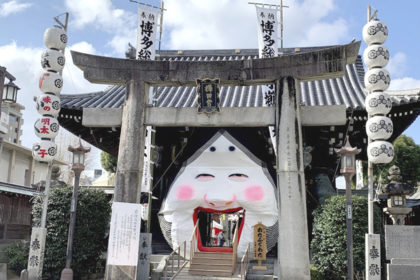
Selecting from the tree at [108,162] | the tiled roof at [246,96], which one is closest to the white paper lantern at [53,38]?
the tiled roof at [246,96]

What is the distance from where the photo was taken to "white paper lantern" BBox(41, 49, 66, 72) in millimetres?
10086

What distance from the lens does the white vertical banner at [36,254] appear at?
9.37 m

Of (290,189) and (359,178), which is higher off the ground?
(359,178)

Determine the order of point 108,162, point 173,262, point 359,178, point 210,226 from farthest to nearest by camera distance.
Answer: point 108,162, point 359,178, point 210,226, point 173,262

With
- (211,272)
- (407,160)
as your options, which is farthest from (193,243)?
(407,160)

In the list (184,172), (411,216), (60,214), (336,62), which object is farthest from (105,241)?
(411,216)

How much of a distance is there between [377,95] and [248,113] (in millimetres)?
2914

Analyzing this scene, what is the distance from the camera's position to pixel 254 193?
1108 centimetres

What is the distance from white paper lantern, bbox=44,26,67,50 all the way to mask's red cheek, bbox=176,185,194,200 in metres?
4.98

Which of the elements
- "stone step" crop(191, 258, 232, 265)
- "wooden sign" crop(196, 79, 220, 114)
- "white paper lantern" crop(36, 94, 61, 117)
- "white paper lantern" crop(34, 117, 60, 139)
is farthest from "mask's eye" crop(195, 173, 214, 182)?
"white paper lantern" crop(36, 94, 61, 117)

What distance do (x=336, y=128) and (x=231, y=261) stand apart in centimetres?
510

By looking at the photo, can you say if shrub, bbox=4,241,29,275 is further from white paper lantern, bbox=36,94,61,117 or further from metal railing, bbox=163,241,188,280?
white paper lantern, bbox=36,94,61,117

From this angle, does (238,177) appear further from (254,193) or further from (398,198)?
(398,198)

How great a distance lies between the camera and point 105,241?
1196 cm
